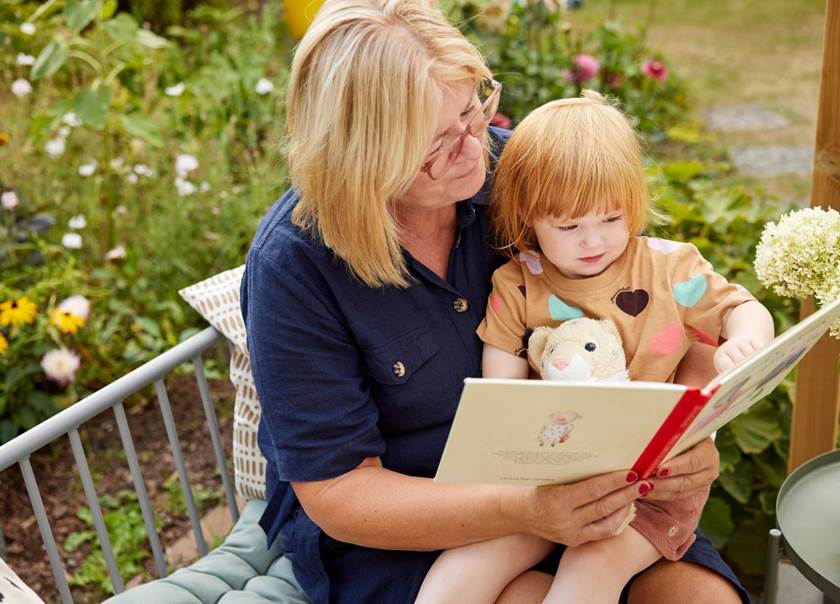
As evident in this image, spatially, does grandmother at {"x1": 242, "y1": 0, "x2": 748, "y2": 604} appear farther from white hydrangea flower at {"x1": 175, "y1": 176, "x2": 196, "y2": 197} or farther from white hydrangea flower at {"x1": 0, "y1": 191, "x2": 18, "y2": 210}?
white hydrangea flower at {"x1": 175, "y1": 176, "x2": 196, "y2": 197}

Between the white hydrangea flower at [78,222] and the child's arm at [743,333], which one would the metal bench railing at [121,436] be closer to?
the child's arm at [743,333]

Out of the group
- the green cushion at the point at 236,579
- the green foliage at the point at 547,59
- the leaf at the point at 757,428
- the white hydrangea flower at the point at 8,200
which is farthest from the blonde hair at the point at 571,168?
the green foliage at the point at 547,59

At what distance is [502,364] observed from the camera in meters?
1.65

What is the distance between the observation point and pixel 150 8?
18.2 ft

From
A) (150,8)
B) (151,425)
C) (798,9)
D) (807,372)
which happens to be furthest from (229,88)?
(798,9)

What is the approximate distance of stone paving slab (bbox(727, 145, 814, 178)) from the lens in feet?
15.2

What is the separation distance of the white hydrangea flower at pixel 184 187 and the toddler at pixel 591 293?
1719 mm

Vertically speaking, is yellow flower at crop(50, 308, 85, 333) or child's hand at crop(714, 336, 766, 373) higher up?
child's hand at crop(714, 336, 766, 373)

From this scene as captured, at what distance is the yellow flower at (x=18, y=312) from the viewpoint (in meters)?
2.54

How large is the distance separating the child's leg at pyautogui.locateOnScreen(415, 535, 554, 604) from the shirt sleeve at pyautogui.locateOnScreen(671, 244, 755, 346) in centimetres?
44

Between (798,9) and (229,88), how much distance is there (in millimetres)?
4933

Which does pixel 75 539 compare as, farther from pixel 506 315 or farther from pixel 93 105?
pixel 506 315

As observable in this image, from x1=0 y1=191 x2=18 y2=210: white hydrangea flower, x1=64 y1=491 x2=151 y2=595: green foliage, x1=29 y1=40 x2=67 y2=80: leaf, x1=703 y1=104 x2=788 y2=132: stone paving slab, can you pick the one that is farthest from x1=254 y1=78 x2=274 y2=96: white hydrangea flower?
x1=703 y1=104 x2=788 y2=132: stone paving slab

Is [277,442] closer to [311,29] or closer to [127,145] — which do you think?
[311,29]
